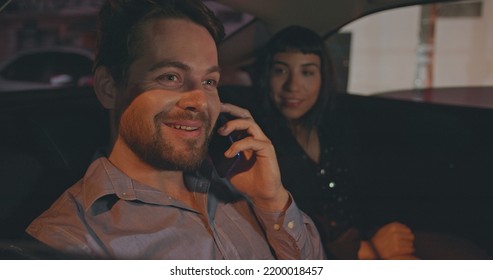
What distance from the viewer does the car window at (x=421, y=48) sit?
7.09ft

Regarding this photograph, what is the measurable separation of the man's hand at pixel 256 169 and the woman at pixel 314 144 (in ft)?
0.13

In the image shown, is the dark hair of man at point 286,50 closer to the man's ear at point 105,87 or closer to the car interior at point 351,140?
the car interior at point 351,140

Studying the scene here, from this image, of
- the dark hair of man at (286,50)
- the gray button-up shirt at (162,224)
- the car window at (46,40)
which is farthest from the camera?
the dark hair of man at (286,50)

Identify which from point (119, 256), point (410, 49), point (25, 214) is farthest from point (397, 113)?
point (25, 214)

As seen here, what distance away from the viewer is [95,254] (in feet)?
6.33

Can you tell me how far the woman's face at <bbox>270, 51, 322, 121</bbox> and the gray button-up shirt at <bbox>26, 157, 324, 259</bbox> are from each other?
0.31 meters

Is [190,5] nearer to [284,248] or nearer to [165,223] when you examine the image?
[165,223]

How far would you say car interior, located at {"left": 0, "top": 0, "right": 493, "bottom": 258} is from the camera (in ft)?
6.56

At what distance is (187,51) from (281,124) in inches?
16.0

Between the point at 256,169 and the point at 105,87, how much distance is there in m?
0.54

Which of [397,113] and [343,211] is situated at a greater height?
[397,113]

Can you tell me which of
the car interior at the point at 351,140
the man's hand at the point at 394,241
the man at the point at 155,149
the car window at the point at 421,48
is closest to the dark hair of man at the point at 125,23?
the man at the point at 155,149

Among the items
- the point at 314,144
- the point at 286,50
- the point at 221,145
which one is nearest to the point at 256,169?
the point at 221,145

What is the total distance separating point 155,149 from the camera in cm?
198
